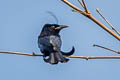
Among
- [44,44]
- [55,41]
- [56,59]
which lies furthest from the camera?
[44,44]

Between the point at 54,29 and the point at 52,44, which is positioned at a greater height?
the point at 54,29

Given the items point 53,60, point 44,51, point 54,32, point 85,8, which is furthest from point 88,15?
point 54,32

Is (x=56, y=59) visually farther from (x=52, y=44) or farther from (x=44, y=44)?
(x=44, y=44)

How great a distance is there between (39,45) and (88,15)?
6.94 feet

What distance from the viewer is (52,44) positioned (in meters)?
3.65

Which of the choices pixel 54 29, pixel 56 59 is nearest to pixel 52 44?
pixel 54 29

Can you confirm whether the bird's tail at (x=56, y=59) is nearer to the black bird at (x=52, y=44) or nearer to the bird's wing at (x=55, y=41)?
the black bird at (x=52, y=44)

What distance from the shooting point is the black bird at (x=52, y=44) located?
10.1 ft

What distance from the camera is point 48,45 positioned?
3.69m

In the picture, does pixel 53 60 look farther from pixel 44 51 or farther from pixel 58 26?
pixel 58 26

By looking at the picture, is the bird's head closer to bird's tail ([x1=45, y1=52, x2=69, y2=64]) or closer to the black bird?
the black bird

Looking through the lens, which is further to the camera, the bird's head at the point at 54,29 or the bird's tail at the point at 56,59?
the bird's head at the point at 54,29

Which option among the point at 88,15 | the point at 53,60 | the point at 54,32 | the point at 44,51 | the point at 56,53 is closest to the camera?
the point at 88,15

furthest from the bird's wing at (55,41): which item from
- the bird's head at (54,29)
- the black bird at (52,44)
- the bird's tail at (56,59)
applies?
the bird's tail at (56,59)
